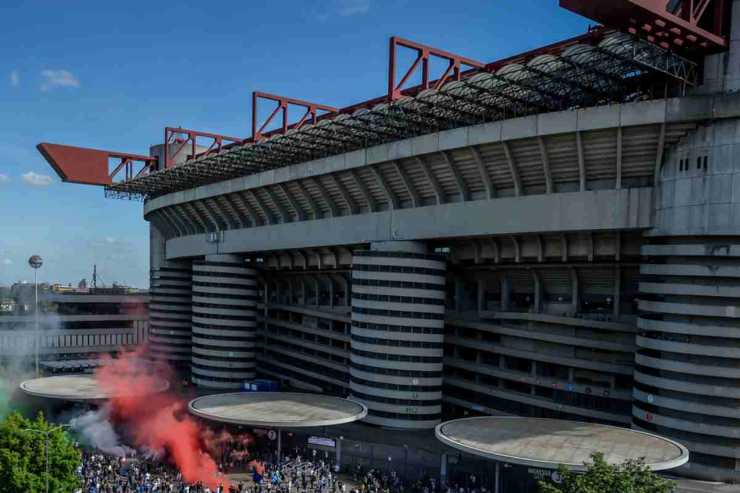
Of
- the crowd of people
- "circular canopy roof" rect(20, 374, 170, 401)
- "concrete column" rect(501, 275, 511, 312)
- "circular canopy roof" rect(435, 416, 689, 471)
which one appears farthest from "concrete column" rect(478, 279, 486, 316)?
"circular canopy roof" rect(20, 374, 170, 401)

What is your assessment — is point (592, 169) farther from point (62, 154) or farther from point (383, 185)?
point (62, 154)

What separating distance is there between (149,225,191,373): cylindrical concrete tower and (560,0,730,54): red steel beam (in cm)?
7048

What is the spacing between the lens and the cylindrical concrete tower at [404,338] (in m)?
50.8

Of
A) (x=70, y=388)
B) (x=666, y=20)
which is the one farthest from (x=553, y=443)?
(x=70, y=388)

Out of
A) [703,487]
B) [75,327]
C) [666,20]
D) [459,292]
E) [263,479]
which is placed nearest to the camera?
[666,20]

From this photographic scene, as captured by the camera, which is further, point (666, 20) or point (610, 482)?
point (666, 20)

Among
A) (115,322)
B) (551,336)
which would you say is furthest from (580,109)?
(115,322)

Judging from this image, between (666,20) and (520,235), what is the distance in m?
19.4

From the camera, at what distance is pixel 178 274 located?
9075 cm

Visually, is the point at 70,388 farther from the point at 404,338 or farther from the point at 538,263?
the point at 538,263

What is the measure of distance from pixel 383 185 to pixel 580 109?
1829cm

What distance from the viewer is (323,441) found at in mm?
46406

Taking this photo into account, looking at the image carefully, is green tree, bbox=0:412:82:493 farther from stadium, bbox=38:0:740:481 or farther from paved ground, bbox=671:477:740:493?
paved ground, bbox=671:477:740:493

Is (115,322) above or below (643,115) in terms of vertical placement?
below
